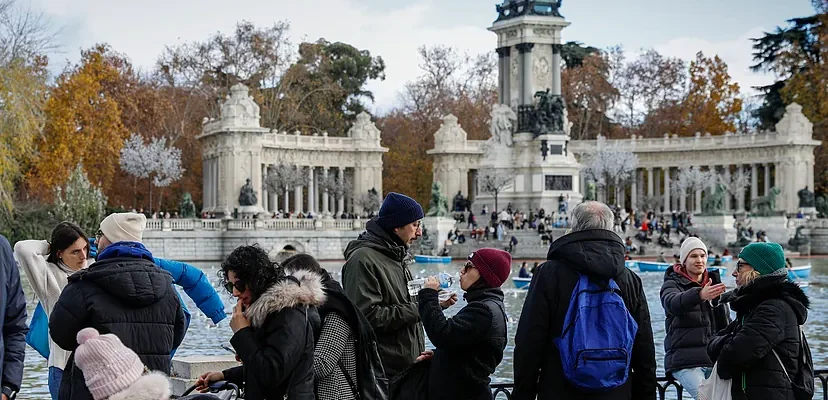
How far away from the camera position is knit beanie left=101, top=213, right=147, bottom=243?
6508mm

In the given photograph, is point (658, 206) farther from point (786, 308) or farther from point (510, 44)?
point (786, 308)

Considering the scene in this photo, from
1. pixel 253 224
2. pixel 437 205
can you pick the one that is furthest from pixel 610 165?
pixel 253 224

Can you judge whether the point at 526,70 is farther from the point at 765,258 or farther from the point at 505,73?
the point at 765,258

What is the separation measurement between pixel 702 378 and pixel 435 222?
4109 centimetres

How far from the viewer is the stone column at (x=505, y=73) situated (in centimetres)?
5288

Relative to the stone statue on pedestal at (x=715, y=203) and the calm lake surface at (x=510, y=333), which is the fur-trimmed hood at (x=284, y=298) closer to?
the calm lake surface at (x=510, y=333)

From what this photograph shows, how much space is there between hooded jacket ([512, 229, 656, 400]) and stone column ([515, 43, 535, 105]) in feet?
152

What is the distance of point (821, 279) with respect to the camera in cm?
3384

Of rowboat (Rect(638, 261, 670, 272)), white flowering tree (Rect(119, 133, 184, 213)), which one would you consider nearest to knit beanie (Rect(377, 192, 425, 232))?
rowboat (Rect(638, 261, 670, 272))

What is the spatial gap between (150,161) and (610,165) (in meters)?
23.4

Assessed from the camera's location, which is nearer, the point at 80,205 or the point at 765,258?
the point at 765,258

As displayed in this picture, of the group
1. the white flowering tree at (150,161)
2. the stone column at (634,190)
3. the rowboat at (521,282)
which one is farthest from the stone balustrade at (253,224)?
the rowboat at (521,282)

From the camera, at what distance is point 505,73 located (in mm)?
53125

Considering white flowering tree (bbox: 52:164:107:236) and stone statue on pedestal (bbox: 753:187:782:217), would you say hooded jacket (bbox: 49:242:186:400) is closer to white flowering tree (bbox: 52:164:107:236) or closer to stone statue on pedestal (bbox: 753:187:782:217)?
white flowering tree (bbox: 52:164:107:236)
